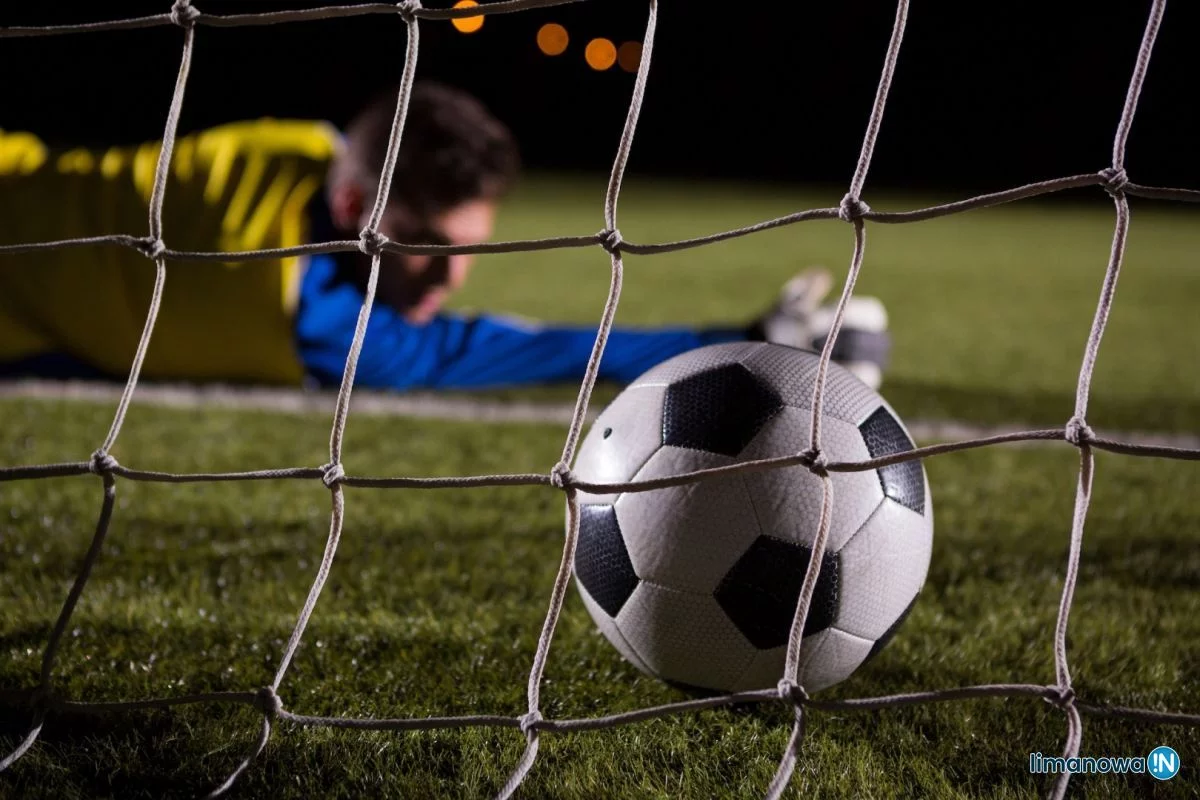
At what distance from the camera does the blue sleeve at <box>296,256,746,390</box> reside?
3178 millimetres

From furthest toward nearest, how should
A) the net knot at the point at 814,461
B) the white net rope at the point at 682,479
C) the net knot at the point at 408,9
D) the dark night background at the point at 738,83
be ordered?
the dark night background at the point at 738,83
the net knot at the point at 408,9
the net knot at the point at 814,461
the white net rope at the point at 682,479

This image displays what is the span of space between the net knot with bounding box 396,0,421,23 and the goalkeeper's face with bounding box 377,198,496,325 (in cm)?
121

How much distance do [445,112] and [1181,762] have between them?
251 centimetres

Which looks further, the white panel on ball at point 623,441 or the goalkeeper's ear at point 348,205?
the goalkeeper's ear at point 348,205

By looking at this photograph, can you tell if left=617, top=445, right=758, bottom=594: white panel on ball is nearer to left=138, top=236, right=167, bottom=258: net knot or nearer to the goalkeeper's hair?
left=138, top=236, right=167, bottom=258: net knot

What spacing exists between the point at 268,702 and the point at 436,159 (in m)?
1.98

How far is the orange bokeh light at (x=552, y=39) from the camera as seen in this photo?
2222 centimetres

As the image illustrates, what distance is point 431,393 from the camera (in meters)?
3.55

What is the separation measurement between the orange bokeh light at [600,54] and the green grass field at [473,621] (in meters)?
19.7

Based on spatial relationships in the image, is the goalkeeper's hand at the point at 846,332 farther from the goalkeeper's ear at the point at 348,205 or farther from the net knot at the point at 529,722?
the net knot at the point at 529,722

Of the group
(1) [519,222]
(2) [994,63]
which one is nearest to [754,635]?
(1) [519,222]

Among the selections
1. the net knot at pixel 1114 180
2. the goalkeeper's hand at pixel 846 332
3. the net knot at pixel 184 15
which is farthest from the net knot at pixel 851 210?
the goalkeeper's hand at pixel 846 332

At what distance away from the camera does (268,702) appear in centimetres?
142

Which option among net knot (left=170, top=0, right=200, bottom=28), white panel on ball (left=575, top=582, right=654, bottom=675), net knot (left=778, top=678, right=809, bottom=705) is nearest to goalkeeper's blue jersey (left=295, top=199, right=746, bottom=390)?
net knot (left=170, top=0, right=200, bottom=28)
